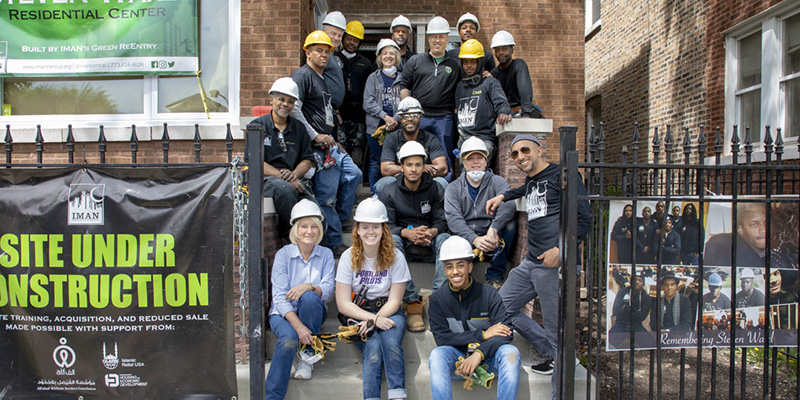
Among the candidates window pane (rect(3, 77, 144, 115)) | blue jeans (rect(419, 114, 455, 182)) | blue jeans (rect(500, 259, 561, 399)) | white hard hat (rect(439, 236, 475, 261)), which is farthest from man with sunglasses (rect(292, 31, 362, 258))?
window pane (rect(3, 77, 144, 115))

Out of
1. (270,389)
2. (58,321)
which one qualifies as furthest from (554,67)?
(58,321)

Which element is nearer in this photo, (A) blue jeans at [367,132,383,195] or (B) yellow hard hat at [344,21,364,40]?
(A) blue jeans at [367,132,383,195]

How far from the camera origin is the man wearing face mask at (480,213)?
15.1 feet

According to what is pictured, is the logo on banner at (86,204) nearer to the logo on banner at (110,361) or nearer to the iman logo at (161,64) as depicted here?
the logo on banner at (110,361)

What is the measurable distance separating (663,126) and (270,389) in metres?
9.89

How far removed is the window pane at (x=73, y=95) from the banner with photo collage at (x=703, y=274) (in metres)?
5.51

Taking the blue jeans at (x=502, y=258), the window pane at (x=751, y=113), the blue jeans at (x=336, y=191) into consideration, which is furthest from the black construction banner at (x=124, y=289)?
the window pane at (x=751, y=113)

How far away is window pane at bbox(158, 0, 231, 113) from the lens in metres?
5.90

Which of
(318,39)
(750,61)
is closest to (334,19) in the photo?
(318,39)

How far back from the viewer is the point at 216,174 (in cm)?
312

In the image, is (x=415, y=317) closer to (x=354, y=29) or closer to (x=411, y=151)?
(x=411, y=151)

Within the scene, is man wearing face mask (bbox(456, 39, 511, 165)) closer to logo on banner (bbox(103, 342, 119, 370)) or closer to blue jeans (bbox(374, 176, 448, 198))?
blue jeans (bbox(374, 176, 448, 198))

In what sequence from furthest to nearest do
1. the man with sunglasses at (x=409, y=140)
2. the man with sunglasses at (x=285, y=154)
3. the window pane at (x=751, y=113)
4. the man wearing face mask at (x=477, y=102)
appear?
the window pane at (x=751, y=113), the man wearing face mask at (x=477, y=102), the man with sunglasses at (x=409, y=140), the man with sunglasses at (x=285, y=154)

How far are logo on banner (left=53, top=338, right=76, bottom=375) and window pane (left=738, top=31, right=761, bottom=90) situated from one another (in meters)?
9.66
